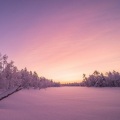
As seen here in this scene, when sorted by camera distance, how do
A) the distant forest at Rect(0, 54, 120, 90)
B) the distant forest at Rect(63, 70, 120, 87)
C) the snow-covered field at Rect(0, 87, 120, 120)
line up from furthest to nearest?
the distant forest at Rect(63, 70, 120, 87)
the distant forest at Rect(0, 54, 120, 90)
the snow-covered field at Rect(0, 87, 120, 120)

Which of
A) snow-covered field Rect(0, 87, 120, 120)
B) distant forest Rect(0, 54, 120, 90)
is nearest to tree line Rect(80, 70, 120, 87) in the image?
distant forest Rect(0, 54, 120, 90)

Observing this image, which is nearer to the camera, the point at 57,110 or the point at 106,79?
the point at 57,110

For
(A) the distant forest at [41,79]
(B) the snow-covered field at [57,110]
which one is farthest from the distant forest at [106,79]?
(B) the snow-covered field at [57,110]

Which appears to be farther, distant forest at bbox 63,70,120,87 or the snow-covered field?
distant forest at bbox 63,70,120,87

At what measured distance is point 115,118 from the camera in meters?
10.3

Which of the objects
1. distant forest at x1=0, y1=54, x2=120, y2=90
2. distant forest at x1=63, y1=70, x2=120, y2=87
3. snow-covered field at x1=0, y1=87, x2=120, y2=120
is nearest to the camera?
snow-covered field at x1=0, y1=87, x2=120, y2=120

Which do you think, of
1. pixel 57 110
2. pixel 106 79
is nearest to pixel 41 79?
pixel 106 79

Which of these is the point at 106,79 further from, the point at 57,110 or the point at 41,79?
the point at 57,110

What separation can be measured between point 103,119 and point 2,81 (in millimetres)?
38876

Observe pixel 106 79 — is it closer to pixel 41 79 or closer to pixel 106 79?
pixel 106 79

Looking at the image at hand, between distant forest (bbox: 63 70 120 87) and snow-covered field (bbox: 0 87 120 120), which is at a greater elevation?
distant forest (bbox: 63 70 120 87)

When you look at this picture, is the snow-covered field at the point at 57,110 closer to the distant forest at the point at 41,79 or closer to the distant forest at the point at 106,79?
the distant forest at the point at 41,79

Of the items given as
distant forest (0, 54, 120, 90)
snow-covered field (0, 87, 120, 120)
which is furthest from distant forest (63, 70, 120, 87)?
snow-covered field (0, 87, 120, 120)

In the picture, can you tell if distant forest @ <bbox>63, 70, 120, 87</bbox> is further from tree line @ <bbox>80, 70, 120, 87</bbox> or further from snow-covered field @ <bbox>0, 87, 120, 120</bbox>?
snow-covered field @ <bbox>0, 87, 120, 120</bbox>
